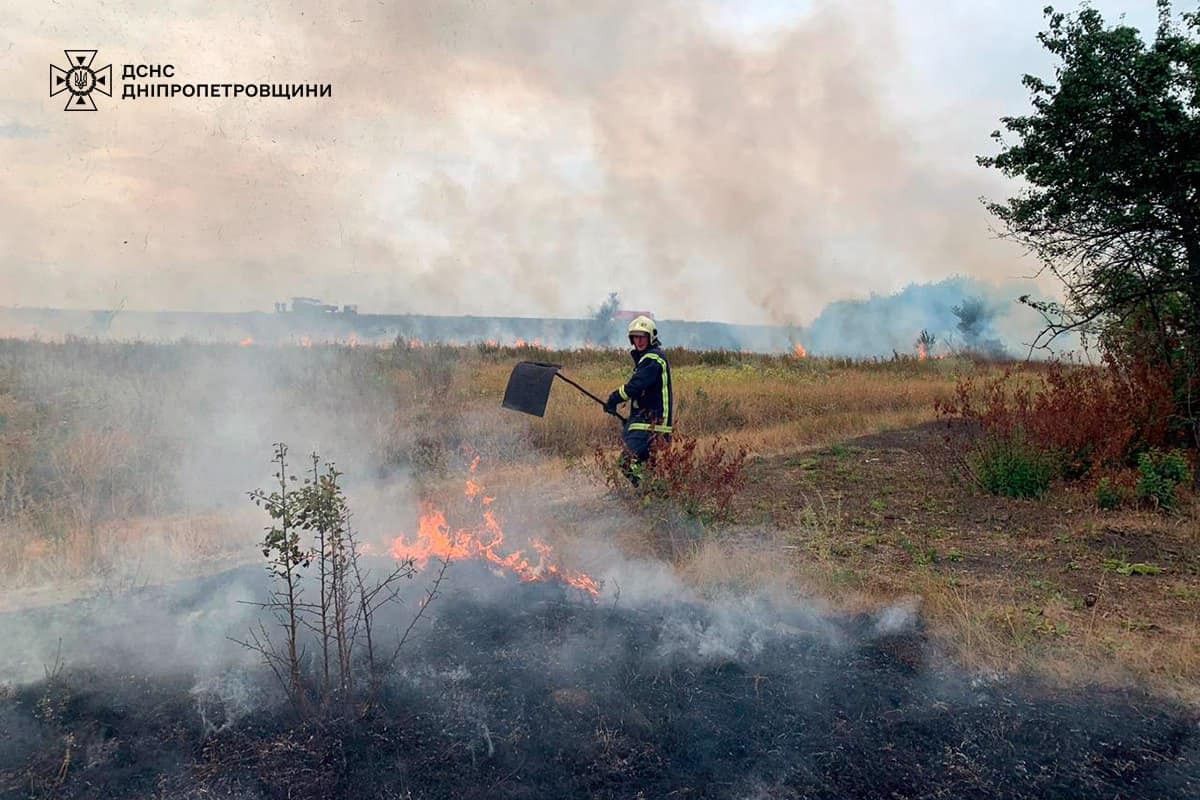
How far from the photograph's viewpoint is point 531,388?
6.99 meters

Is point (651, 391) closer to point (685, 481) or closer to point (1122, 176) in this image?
point (685, 481)

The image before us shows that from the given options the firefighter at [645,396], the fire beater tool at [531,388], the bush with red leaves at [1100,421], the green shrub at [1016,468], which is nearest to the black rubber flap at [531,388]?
the fire beater tool at [531,388]

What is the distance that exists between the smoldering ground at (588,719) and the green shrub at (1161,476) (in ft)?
14.6

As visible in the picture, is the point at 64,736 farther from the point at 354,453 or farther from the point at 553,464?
the point at 553,464

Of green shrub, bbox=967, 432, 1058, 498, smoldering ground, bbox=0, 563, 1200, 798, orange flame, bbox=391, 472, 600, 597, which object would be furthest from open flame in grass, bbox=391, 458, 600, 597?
green shrub, bbox=967, 432, 1058, 498

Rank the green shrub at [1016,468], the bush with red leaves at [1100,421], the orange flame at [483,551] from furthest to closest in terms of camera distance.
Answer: the bush with red leaves at [1100,421]
the green shrub at [1016,468]
the orange flame at [483,551]

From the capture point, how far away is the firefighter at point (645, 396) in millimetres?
7539

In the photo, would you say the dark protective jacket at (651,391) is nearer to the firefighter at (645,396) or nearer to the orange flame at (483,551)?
the firefighter at (645,396)

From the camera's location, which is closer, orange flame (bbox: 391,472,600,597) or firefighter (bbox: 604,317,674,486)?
orange flame (bbox: 391,472,600,597)

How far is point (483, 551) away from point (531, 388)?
67.6 inches

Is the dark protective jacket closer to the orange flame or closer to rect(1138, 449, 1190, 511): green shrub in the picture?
the orange flame

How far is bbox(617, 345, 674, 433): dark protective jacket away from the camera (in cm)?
755

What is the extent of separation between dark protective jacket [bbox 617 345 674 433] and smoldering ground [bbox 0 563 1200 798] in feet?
9.55

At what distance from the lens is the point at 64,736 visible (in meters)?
3.56
